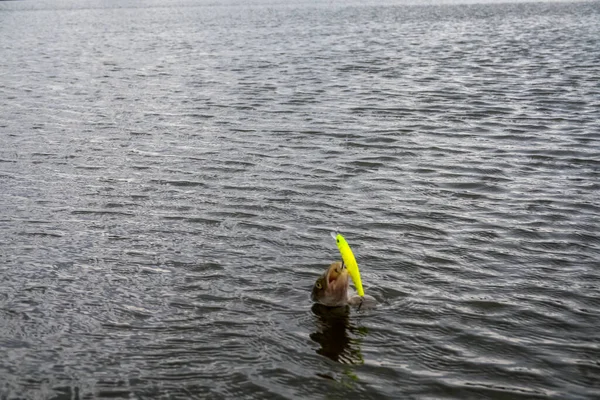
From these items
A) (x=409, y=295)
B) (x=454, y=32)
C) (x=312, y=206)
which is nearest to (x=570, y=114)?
(x=312, y=206)

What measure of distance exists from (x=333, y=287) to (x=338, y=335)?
1.70 ft

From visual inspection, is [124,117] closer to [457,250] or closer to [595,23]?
[457,250]

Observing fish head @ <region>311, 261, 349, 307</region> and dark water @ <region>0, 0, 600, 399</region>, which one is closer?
dark water @ <region>0, 0, 600, 399</region>

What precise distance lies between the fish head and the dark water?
14 cm

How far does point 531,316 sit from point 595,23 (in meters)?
33.7

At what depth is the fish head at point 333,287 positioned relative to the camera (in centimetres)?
695

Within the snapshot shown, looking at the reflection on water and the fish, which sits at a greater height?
the fish

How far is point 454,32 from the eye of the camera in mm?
35594

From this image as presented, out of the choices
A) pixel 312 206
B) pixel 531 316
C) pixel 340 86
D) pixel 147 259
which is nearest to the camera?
pixel 531 316

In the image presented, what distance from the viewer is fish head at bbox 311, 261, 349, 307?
274 inches

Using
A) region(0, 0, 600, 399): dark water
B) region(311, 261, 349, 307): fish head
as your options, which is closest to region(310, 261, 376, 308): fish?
region(311, 261, 349, 307): fish head

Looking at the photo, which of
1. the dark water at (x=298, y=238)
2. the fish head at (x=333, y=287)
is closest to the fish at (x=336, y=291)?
the fish head at (x=333, y=287)

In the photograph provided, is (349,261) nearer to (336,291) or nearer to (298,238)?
(336,291)

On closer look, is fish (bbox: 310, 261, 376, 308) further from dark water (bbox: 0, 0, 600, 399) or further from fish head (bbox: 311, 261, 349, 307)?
dark water (bbox: 0, 0, 600, 399)
